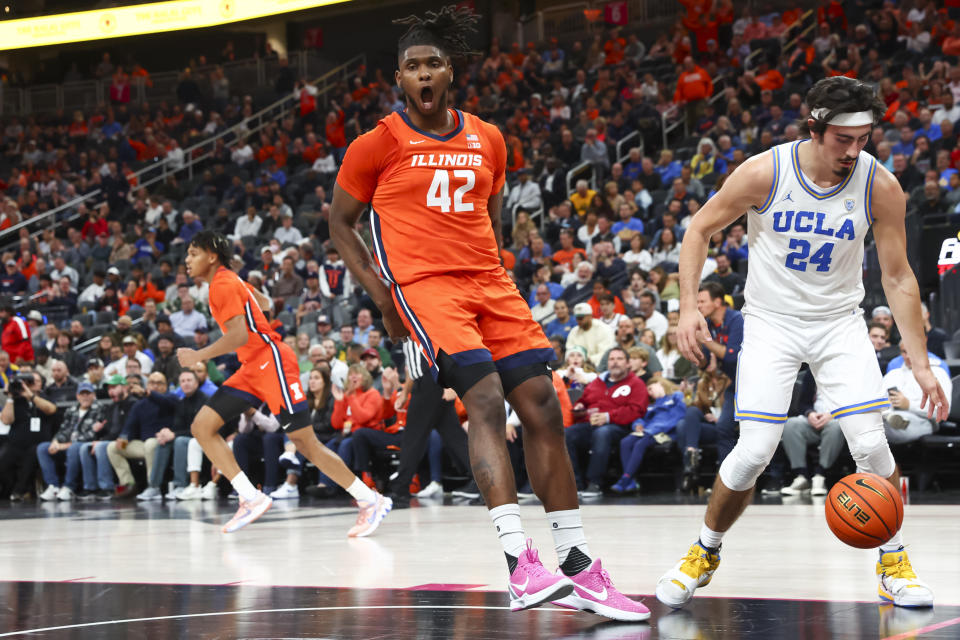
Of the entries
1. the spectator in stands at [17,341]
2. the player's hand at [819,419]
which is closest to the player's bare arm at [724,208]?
the player's hand at [819,419]

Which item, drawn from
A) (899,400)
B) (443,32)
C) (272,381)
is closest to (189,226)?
(272,381)

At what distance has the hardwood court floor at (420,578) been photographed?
157 inches

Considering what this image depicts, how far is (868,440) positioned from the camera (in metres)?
4.34

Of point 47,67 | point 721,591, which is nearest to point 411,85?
point 721,591

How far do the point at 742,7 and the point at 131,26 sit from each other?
12228 millimetres

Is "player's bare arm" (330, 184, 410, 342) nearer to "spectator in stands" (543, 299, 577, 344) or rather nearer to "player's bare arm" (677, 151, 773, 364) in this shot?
"player's bare arm" (677, 151, 773, 364)

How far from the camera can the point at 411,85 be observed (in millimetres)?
4430

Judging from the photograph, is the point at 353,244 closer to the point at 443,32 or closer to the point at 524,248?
the point at 443,32

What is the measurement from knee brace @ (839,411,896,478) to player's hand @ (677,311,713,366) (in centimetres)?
62

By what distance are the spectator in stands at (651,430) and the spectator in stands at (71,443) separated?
6.10 m

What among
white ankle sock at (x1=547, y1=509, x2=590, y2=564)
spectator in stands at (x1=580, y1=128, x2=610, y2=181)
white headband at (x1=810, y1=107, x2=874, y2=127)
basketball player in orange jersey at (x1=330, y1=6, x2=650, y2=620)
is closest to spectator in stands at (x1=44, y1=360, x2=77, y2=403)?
spectator in stands at (x1=580, y1=128, x2=610, y2=181)

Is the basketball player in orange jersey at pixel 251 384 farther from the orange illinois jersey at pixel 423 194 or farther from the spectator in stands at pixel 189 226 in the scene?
the spectator in stands at pixel 189 226

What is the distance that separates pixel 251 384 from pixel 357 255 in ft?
12.4

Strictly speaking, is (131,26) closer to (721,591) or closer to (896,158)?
(896,158)
